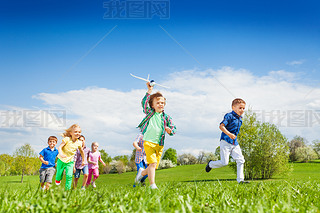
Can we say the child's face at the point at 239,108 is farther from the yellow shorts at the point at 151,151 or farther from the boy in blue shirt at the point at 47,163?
the boy in blue shirt at the point at 47,163

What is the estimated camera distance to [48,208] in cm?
252

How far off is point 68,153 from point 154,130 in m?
2.91

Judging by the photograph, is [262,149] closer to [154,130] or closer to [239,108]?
[239,108]

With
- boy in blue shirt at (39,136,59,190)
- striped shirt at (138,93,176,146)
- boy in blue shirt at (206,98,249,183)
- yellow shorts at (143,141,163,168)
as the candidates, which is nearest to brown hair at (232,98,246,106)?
boy in blue shirt at (206,98,249,183)

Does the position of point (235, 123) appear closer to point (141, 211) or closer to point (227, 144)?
point (227, 144)

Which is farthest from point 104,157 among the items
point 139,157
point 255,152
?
point 139,157

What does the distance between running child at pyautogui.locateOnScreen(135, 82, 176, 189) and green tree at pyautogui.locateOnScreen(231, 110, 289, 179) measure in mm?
12765

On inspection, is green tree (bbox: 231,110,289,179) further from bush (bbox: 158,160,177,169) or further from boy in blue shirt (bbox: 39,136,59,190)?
bush (bbox: 158,160,177,169)

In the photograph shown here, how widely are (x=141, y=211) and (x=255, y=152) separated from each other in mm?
16514

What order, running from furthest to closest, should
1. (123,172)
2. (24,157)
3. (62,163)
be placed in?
1. (123,172)
2. (24,157)
3. (62,163)

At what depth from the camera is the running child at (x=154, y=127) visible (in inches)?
203

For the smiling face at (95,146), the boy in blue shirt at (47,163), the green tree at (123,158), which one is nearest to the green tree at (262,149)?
the smiling face at (95,146)

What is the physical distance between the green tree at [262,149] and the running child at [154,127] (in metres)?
12.8

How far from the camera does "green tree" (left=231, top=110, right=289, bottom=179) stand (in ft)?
57.2
